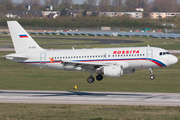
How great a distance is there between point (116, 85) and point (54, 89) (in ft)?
39.2

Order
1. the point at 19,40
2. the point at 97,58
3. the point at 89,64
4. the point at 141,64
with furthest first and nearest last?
the point at 19,40 < the point at 97,58 < the point at 141,64 < the point at 89,64

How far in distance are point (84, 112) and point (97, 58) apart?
65.2ft

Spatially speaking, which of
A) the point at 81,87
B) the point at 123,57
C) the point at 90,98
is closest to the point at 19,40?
the point at 81,87

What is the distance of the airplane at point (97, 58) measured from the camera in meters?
53.7

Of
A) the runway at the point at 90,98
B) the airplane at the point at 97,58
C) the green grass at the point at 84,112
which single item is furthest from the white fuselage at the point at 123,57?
the green grass at the point at 84,112

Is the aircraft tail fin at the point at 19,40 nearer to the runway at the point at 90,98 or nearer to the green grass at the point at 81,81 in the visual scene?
the green grass at the point at 81,81

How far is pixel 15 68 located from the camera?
82.2 m

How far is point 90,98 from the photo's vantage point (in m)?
46.6

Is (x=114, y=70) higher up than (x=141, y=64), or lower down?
lower down

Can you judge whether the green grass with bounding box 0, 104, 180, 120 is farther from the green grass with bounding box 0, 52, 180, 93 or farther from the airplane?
the green grass with bounding box 0, 52, 180, 93

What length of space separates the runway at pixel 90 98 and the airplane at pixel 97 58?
4.88 m

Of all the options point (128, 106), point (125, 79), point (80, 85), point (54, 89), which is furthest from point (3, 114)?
point (125, 79)

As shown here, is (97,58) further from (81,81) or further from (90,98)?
(81,81)

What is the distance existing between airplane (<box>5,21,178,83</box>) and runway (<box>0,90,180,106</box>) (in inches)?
192
